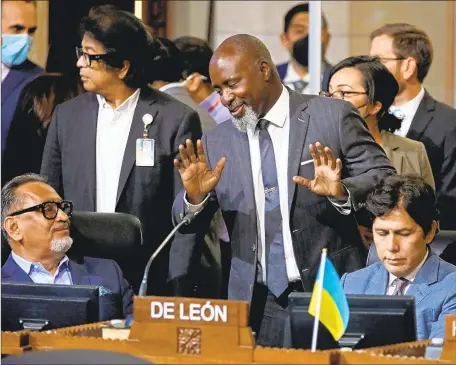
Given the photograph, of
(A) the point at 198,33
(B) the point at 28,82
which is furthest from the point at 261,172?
(A) the point at 198,33

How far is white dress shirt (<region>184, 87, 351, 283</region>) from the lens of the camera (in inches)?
171

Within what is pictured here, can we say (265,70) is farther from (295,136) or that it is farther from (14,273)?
(14,273)

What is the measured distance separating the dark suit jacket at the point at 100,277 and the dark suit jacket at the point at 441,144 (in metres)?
1.60

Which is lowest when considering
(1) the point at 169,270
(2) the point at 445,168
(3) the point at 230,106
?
(1) the point at 169,270

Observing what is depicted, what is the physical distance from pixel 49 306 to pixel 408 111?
264cm

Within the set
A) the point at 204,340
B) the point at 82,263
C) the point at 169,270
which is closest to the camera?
the point at 204,340

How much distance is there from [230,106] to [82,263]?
37.4 inches

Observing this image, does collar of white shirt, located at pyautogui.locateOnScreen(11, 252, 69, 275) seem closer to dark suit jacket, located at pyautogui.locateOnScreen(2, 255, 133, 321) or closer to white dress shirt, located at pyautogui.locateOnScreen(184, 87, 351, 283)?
dark suit jacket, located at pyautogui.locateOnScreen(2, 255, 133, 321)

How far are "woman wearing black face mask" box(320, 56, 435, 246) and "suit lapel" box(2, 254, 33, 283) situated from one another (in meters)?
1.45

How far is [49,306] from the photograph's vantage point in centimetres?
379

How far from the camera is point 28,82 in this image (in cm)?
632

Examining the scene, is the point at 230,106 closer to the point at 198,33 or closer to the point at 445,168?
the point at 445,168

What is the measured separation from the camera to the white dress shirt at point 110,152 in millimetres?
5298

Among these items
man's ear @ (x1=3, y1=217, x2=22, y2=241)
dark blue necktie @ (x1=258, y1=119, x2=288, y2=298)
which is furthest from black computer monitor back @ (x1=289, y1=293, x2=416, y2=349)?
man's ear @ (x1=3, y1=217, x2=22, y2=241)
